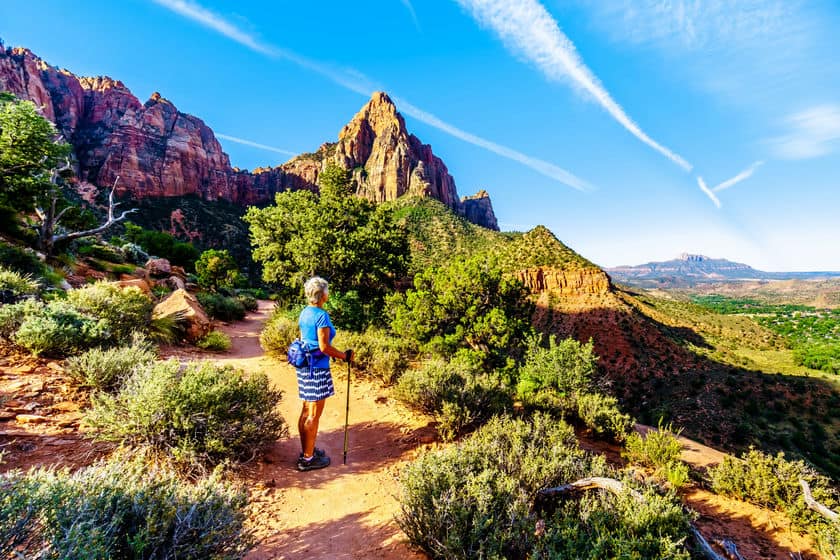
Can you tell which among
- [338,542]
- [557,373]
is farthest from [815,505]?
[338,542]

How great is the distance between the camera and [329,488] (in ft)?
13.7

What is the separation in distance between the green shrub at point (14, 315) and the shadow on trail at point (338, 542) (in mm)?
6105

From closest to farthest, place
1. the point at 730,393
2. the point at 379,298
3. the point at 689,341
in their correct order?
the point at 379,298 → the point at 730,393 → the point at 689,341

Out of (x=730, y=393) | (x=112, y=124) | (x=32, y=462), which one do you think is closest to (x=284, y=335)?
(x=32, y=462)

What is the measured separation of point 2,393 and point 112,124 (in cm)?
12967

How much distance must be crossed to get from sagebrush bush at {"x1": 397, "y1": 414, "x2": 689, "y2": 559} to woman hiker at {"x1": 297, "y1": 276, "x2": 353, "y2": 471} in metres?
1.51

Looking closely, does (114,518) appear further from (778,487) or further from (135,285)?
(135,285)

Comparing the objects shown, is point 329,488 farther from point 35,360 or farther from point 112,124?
point 112,124

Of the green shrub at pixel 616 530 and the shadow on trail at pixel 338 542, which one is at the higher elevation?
the green shrub at pixel 616 530

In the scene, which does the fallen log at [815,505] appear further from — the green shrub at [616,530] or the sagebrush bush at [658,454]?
the green shrub at [616,530]

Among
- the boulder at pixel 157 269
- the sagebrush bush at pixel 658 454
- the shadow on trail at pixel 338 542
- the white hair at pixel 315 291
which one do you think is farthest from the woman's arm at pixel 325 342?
the boulder at pixel 157 269

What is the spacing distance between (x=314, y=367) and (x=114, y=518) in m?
2.39

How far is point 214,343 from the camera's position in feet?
31.4

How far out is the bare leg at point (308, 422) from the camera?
4379 mm
